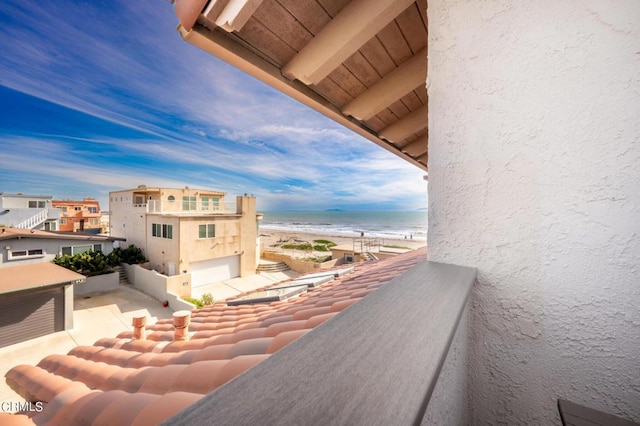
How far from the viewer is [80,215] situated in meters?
31.3

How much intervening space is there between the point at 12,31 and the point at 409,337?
28774 mm

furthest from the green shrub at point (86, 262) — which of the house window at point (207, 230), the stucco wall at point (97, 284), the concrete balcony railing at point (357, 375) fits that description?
the concrete balcony railing at point (357, 375)

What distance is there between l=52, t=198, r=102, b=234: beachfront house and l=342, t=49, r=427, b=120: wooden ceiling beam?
34758 mm

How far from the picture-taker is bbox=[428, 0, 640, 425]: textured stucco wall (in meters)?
0.91

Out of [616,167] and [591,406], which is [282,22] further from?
[591,406]

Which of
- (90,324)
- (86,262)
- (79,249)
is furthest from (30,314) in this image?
(79,249)

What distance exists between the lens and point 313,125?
169 ft

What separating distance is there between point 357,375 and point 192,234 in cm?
1591

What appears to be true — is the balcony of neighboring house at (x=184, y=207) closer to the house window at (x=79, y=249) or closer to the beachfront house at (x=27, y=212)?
the house window at (x=79, y=249)

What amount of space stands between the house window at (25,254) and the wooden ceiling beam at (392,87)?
17.7 metres

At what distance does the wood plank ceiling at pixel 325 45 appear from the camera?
4.13 ft

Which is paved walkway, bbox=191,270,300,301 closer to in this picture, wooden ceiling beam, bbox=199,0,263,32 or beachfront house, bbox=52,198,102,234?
wooden ceiling beam, bbox=199,0,263,32

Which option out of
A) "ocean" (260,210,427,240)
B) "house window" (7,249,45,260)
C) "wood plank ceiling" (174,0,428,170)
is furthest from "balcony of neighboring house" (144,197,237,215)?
"ocean" (260,210,427,240)

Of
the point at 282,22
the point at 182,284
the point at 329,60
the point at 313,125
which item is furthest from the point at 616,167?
the point at 313,125
